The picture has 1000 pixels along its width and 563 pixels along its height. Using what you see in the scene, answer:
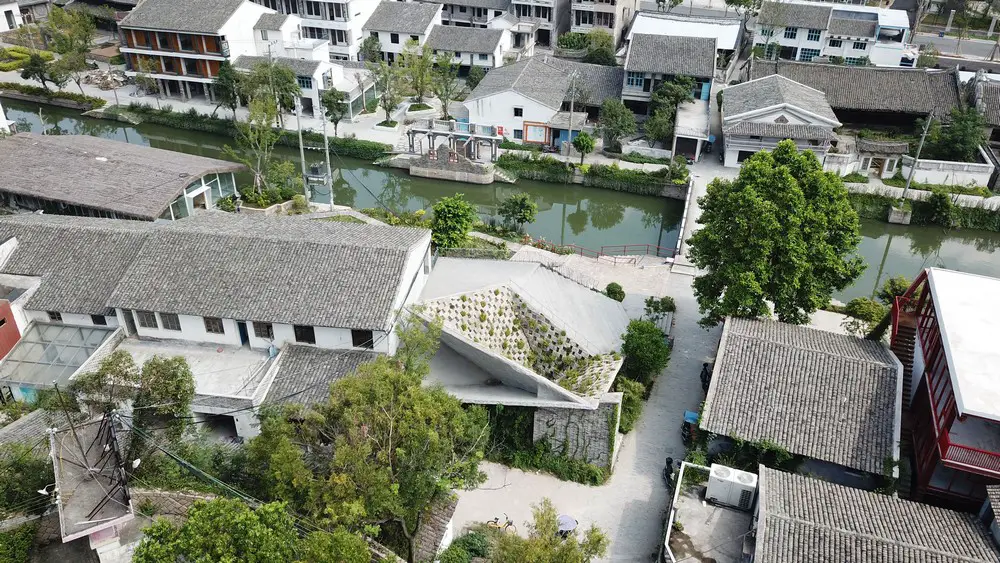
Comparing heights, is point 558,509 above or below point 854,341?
below

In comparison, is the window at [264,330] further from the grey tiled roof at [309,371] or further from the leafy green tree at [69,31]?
the leafy green tree at [69,31]

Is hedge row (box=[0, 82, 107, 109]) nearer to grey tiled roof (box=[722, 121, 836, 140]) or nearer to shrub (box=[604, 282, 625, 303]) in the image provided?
shrub (box=[604, 282, 625, 303])

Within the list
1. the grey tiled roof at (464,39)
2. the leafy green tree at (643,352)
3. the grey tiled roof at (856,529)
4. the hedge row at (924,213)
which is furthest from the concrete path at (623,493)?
the grey tiled roof at (464,39)

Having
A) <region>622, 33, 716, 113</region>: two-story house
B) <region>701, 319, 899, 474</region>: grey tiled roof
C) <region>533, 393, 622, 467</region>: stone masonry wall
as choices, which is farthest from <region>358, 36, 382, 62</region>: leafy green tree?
<region>701, 319, 899, 474</region>: grey tiled roof

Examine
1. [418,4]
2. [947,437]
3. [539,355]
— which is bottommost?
[539,355]

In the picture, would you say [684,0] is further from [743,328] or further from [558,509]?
[558,509]

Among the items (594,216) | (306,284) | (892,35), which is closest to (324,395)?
(306,284)
